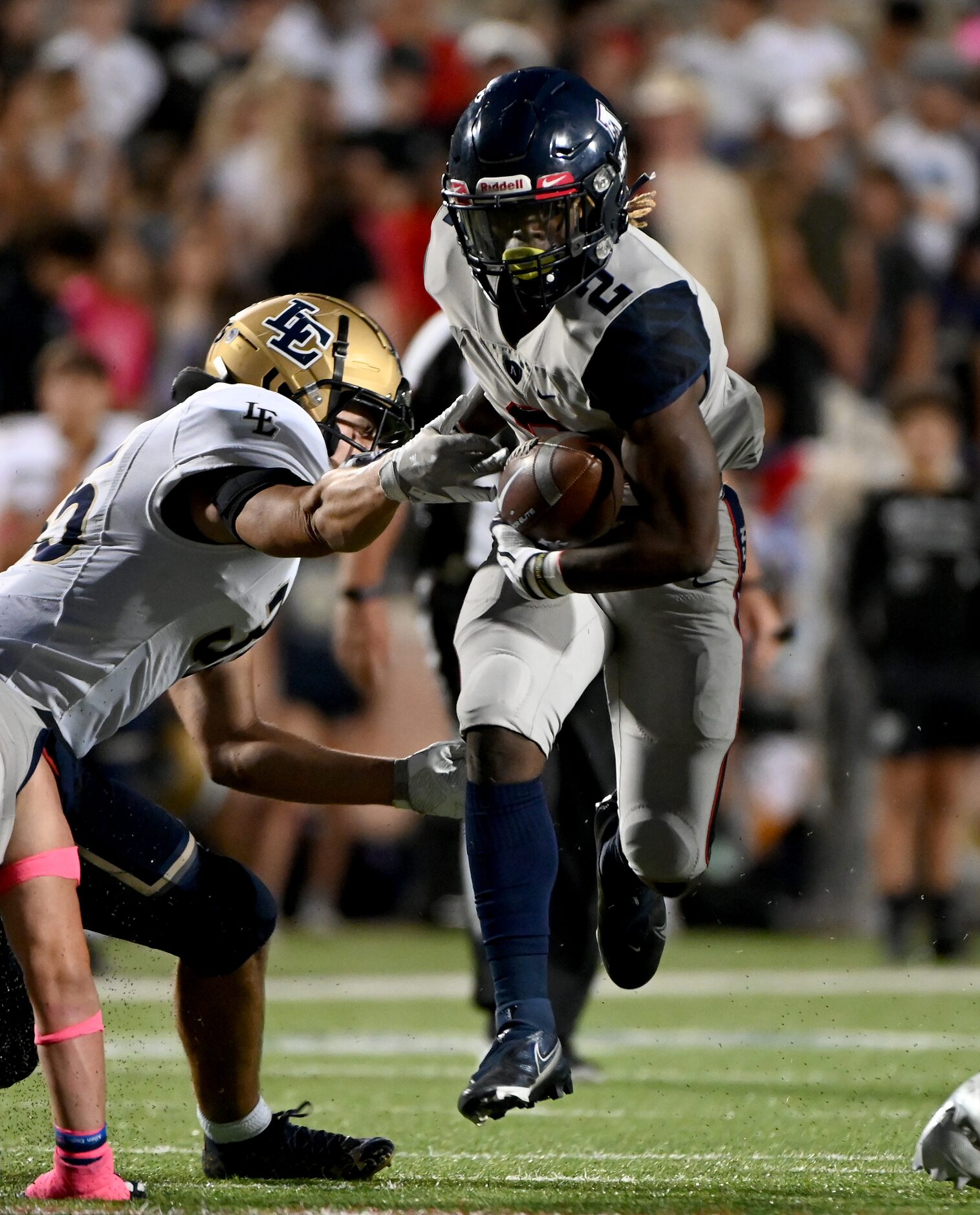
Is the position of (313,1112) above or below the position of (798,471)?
above

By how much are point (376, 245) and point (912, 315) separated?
2592 millimetres

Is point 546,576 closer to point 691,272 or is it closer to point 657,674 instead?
point 657,674

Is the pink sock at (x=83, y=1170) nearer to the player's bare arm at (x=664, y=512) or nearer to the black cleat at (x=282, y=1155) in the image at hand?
the black cleat at (x=282, y=1155)

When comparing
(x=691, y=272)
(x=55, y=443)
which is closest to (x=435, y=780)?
(x=55, y=443)

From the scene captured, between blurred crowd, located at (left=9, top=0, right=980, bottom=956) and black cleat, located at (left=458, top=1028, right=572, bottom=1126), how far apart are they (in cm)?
415

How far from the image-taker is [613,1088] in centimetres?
495

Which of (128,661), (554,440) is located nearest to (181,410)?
(128,661)

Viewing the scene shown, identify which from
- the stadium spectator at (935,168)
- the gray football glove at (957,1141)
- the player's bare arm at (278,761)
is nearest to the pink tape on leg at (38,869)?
the player's bare arm at (278,761)

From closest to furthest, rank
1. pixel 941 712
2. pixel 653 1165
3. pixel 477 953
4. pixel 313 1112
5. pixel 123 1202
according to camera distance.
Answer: pixel 123 1202
pixel 653 1165
pixel 313 1112
pixel 477 953
pixel 941 712

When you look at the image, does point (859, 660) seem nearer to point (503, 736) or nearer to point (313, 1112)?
point (313, 1112)

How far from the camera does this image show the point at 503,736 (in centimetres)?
356

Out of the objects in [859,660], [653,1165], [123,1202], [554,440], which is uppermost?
[554,440]

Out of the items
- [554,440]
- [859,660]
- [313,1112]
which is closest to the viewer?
[554,440]

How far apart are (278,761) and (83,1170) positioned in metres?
0.92
